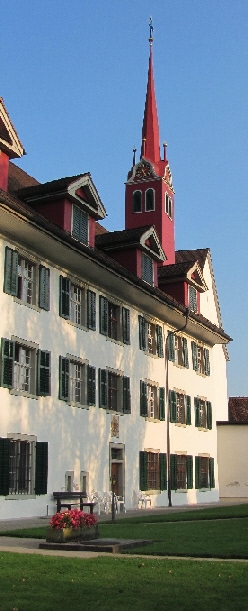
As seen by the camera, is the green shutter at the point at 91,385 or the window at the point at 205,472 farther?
the window at the point at 205,472

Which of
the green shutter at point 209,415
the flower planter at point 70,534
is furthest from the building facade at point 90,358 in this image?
the flower planter at point 70,534


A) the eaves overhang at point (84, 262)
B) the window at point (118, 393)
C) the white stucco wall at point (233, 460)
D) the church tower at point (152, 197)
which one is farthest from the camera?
the church tower at point (152, 197)

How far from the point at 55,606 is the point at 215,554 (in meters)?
4.57

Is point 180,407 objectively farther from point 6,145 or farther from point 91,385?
point 6,145

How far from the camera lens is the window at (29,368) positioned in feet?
69.2

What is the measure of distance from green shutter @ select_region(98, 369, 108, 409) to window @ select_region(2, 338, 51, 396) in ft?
12.4

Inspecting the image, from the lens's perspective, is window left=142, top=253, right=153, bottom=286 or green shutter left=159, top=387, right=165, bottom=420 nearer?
window left=142, top=253, right=153, bottom=286

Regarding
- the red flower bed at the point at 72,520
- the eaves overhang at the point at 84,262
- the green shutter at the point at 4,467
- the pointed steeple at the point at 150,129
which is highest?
the pointed steeple at the point at 150,129

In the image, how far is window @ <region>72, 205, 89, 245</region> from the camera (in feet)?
81.9

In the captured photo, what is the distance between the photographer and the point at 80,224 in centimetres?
2542

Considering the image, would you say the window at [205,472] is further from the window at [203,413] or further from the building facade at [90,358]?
the window at [203,413]

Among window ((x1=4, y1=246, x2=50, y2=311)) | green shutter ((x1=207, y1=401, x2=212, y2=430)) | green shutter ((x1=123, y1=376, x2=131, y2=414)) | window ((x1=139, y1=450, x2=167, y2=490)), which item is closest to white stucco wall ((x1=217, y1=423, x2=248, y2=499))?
green shutter ((x1=207, y1=401, x2=212, y2=430))

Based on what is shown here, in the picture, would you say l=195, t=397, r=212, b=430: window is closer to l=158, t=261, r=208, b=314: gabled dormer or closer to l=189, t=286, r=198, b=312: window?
l=189, t=286, r=198, b=312: window

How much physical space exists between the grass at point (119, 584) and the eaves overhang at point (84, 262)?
11.3 meters
